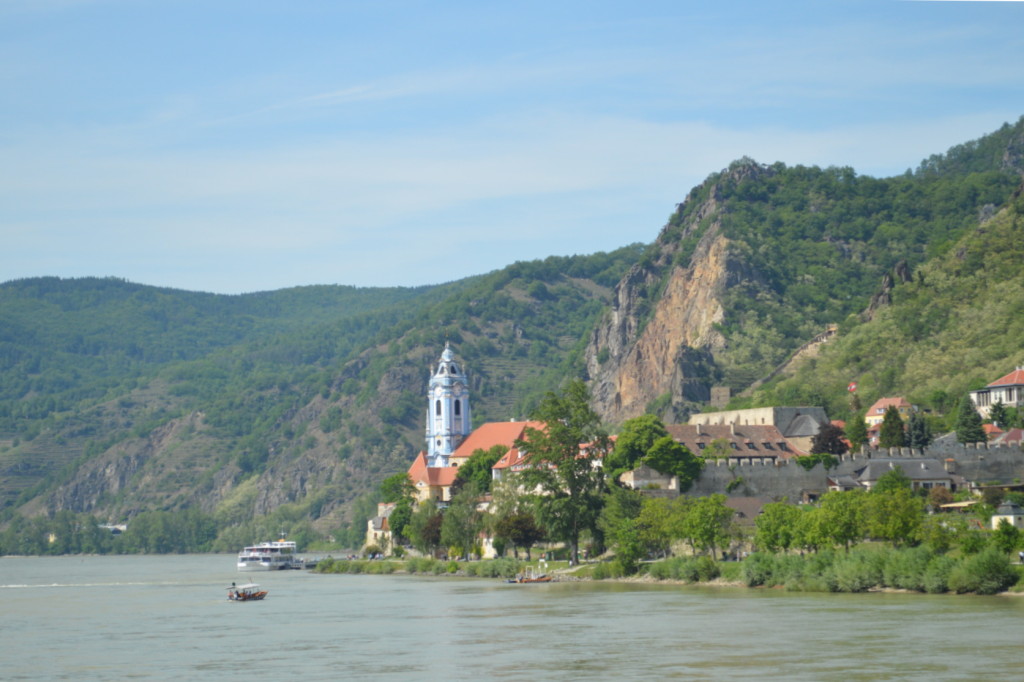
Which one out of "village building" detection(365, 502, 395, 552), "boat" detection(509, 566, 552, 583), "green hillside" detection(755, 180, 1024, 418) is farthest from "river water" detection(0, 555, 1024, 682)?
"green hillside" detection(755, 180, 1024, 418)

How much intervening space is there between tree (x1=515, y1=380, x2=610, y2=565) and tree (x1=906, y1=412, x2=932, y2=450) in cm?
2425

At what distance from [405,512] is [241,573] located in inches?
885

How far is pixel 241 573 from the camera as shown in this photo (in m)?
152

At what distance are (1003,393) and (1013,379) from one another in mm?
1447

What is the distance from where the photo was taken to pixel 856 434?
12212 cm

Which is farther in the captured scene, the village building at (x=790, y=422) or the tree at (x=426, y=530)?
the tree at (x=426, y=530)

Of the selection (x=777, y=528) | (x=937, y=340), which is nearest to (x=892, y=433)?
(x=777, y=528)

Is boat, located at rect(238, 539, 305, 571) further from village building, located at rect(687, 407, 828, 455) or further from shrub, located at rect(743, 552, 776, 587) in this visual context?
shrub, located at rect(743, 552, 776, 587)

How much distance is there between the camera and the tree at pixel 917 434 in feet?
389

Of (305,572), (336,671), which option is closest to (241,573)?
(305,572)

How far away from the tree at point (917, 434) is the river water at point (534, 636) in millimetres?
34852

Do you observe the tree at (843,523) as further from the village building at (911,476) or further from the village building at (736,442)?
the village building at (736,442)

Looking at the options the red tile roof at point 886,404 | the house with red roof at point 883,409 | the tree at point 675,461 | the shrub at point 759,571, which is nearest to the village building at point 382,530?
the tree at point 675,461

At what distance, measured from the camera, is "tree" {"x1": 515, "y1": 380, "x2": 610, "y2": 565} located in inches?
4227
